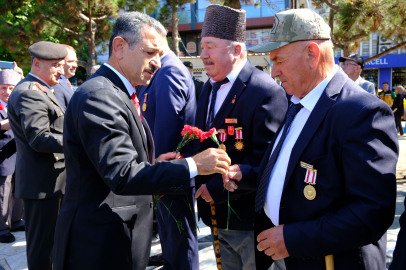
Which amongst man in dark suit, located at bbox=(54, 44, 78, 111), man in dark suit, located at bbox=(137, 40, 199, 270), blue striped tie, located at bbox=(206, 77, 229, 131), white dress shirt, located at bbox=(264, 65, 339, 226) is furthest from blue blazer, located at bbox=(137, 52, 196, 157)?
man in dark suit, located at bbox=(54, 44, 78, 111)

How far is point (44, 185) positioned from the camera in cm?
331

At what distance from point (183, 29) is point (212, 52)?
22867 millimetres

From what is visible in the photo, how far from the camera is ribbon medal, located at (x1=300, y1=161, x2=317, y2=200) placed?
1.55 m

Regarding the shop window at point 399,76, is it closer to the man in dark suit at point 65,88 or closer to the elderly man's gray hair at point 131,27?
the man in dark suit at point 65,88

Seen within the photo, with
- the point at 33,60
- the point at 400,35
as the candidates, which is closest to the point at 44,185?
the point at 33,60

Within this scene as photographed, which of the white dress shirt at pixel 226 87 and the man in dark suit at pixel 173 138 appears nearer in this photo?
the white dress shirt at pixel 226 87

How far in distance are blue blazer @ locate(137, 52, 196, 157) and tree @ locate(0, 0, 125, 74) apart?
849 centimetres

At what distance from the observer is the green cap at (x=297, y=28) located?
1.68 m

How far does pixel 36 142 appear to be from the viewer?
319cm

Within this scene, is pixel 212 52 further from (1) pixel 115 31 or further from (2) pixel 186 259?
(2) pixel 186 259

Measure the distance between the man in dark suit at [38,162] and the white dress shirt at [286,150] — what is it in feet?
7.41

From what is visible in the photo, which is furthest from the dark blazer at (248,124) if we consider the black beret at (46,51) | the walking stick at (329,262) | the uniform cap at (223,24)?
the black beret at (46,51)

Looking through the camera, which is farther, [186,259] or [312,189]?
[186,259]

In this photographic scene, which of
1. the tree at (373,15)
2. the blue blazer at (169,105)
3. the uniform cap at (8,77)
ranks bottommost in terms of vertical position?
the blue blazer at (169,105)
